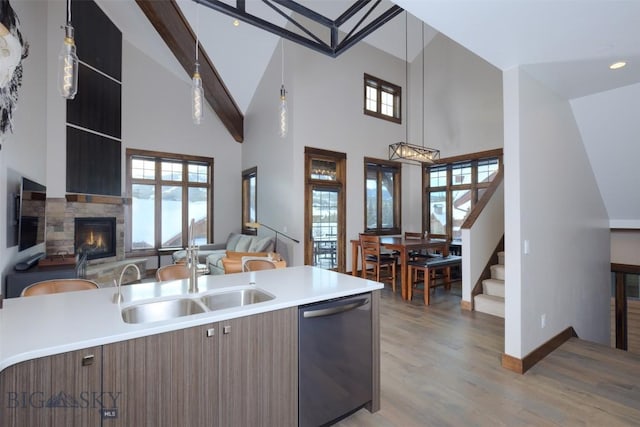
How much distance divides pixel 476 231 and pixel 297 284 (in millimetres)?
3310

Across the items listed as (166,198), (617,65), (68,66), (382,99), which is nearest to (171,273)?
(68,66)

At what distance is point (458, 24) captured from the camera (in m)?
2.08

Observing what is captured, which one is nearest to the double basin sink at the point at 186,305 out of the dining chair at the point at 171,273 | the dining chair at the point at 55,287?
the dining chair at the point at 55,287

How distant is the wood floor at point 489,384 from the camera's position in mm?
2008

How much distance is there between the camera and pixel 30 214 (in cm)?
346

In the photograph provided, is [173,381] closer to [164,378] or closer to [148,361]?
[164,378]

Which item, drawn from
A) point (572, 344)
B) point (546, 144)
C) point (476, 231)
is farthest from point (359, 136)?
point (572, 344)

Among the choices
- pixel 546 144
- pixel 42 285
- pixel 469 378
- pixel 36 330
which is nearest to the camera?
pixel 36 330

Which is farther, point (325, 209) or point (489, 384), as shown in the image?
point (325, 209)

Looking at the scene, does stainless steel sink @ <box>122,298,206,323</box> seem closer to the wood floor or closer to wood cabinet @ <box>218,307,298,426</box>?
wood cabinet @ <box>218,307,298,426</box>

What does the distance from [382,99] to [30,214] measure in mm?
6651

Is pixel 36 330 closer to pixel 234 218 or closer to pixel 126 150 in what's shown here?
pixel 126 150

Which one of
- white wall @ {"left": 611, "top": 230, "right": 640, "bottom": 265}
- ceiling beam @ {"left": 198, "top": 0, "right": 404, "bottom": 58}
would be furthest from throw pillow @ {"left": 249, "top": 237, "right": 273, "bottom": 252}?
white wall @ {"left": 611, "top": 230, "right": 640, "bottom": 265}

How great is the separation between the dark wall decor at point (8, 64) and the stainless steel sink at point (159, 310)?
123 cm
